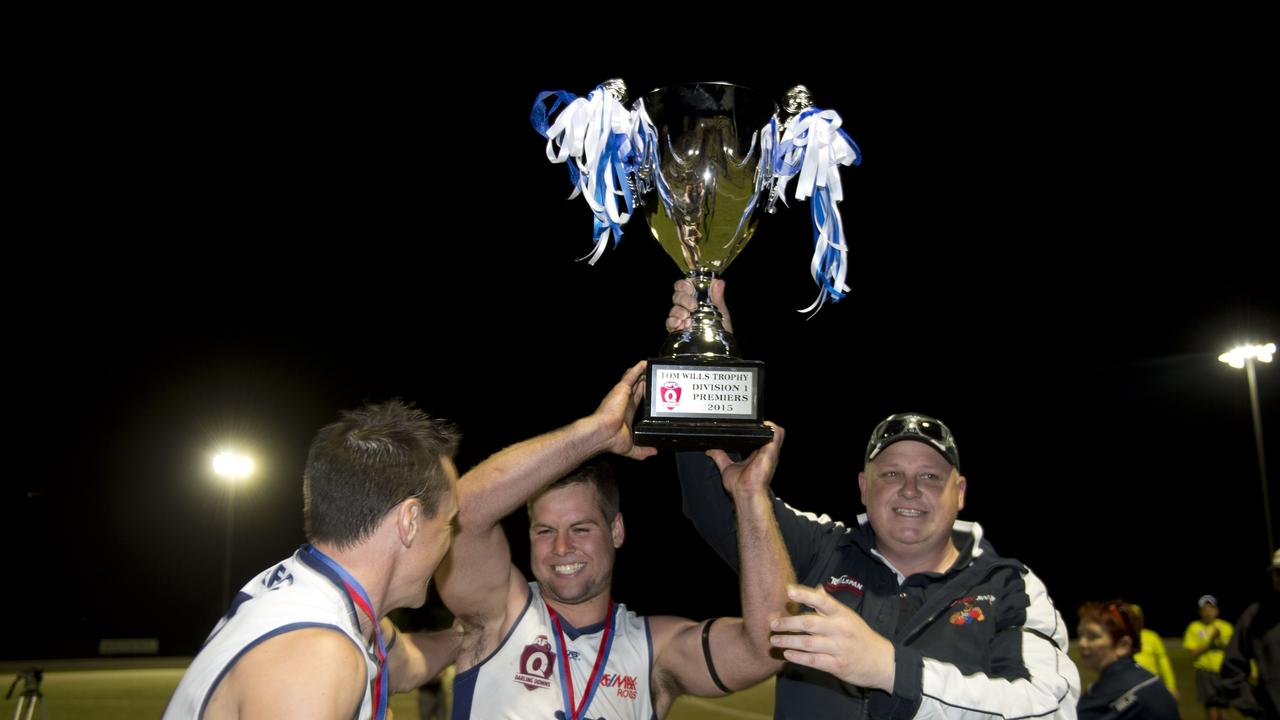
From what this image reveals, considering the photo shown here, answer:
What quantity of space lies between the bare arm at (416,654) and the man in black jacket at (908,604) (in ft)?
3.29

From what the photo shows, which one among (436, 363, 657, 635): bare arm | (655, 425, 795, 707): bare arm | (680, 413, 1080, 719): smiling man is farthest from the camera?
(655, 425, 795, 707): bare arm

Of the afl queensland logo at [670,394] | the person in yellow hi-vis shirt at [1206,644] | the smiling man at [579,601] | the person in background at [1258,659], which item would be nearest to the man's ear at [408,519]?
the smiling man at [579,601]

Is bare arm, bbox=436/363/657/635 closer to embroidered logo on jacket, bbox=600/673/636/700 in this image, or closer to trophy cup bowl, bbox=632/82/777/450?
trophy cup bowl, bbox=632/82/777/450

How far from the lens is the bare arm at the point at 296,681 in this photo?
6.05ft

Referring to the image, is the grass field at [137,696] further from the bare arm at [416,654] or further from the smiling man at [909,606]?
the bare arm at [416,654]

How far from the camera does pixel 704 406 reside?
291 cm

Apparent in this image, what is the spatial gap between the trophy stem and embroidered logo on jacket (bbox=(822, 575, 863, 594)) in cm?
90

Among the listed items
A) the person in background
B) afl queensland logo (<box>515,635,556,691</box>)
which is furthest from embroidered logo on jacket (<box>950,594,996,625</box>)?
the person in background

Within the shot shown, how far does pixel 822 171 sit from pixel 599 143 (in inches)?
29.6

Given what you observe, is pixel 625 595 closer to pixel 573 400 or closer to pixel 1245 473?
pixel 573 400

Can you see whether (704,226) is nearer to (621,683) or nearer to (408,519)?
(408,519)

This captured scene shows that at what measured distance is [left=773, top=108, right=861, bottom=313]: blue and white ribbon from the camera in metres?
3.15

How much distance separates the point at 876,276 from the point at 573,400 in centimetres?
886

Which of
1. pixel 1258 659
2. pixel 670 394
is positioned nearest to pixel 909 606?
pixel 670 394
